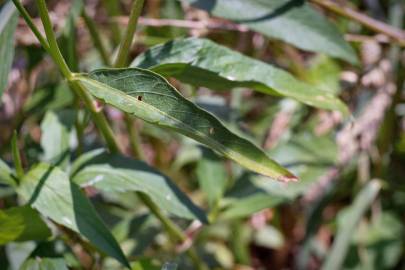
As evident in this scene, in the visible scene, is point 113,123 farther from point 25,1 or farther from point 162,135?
point 25,1

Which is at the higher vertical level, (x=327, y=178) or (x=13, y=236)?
(x=13, y=236)

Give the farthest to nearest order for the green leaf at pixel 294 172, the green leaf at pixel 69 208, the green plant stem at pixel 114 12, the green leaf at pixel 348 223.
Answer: the green plant stem at pixel 114 12 < the green leaf at pixel 348 223 < the green leaf at pixel 294 172 < the green leaf at pixel 69 208

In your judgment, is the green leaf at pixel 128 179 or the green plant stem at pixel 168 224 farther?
the green plant stem at pixel 168 224

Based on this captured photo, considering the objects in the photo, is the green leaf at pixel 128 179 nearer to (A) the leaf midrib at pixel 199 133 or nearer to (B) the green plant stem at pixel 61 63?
(B) the green plant stem at pixel 61 63

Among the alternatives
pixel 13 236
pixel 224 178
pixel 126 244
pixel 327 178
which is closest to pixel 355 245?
pixel 327 178

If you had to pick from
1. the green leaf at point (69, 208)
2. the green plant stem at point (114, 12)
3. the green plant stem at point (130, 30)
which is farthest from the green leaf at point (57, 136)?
the green plant stem at point (114, 12)

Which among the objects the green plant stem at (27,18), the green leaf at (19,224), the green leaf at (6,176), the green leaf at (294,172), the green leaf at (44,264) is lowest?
the green leaf at (294,172)

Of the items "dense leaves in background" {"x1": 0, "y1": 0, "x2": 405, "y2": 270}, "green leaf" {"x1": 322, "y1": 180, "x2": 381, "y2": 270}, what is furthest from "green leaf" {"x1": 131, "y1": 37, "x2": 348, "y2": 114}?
"green leaf" {"x1": 322, "y1": 180, "x2": 381, "y2": 270}
